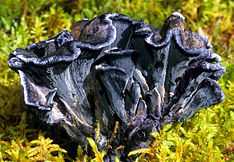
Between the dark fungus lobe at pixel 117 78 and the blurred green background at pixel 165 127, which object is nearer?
the dark fungus lobe at pixel 117 78

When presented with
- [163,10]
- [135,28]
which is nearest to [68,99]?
[135,28]

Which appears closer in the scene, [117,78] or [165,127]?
[117,78]

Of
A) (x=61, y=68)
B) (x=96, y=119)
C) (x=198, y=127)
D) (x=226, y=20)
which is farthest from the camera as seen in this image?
(x=226, y=20)

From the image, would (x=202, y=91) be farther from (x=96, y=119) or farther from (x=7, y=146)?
(x=7, y=146)

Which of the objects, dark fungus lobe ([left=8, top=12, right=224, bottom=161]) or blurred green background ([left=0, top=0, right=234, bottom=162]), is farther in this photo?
blurred green background ([left=0, top=0, right=234, bottom=162])
